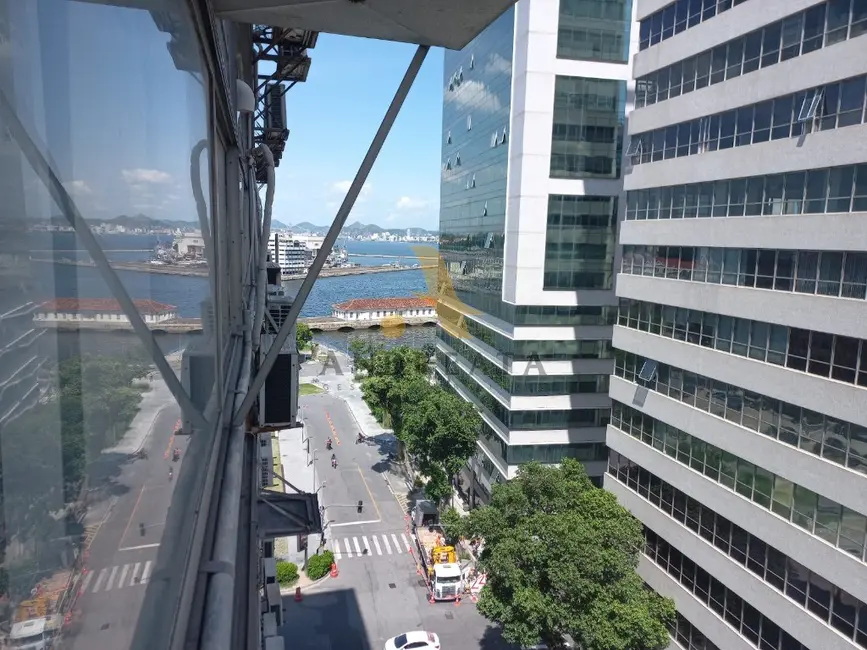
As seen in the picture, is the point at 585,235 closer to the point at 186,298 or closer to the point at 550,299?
the point at 550,299

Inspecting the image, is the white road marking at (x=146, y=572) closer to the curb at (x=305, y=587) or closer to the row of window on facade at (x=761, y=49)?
the row of window on facade at (x=761, y=49)

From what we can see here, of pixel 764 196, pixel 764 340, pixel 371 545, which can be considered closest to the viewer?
pixel 764 340

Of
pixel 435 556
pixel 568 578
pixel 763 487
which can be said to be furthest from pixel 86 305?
pixel 435 556

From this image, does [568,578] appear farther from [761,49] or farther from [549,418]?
[761,49]

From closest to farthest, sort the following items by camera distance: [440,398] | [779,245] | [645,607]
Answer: [779,245], [645,607], [440,398]

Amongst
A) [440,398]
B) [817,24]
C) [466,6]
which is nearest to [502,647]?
[440,398]
